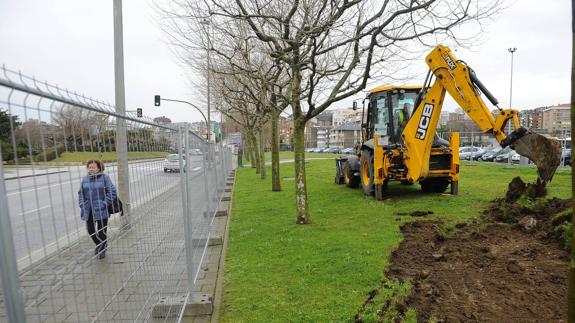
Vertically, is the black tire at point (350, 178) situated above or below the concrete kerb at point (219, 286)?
above

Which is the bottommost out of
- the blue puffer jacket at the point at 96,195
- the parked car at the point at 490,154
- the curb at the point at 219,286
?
the parked car at the point at 490,154

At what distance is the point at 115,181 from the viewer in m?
2.46

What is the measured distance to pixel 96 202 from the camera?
213cm

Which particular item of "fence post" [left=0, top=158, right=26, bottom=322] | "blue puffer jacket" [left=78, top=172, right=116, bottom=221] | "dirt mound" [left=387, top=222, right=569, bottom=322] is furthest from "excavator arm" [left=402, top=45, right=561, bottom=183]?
"fence post" [left=0, top=158, right=26, bottom=322]

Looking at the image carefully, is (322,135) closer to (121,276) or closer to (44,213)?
(121,276)

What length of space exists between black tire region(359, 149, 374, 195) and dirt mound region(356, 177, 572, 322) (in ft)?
12.2

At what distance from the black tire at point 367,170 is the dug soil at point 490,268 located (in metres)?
3.71

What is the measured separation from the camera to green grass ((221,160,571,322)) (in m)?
4.29

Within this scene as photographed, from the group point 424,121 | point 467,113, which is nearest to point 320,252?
point 424,121

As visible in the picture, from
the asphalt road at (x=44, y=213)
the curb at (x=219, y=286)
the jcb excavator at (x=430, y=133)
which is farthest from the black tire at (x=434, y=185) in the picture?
the asphalt road at (x=44, y=213)

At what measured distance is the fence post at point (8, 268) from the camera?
4.33 ft

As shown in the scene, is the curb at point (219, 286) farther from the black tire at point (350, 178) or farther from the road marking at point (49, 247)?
the black tire at point (350, 178)

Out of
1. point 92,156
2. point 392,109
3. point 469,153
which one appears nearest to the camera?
point 92,156

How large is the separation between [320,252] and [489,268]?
221 centimetres
